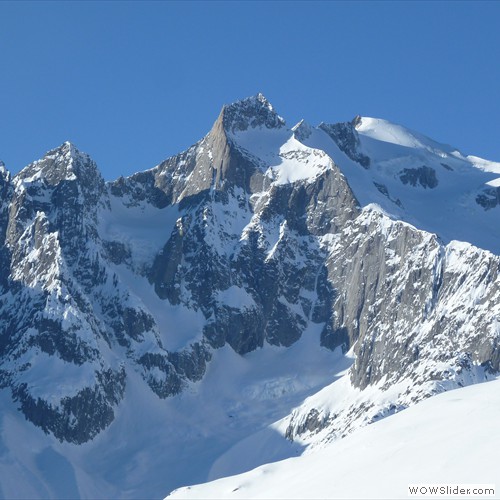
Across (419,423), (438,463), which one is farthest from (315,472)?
(438,463)

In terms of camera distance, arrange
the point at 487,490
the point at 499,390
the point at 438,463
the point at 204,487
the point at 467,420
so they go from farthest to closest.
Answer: the point at 204,487
the point at 499,390
the point at 467,420
the point at 438,463
the point at 487,490

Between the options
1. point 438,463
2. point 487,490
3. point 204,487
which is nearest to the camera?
point 487,490

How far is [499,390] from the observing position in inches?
5344

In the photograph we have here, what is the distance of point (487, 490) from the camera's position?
331ft

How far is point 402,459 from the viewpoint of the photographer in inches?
4636

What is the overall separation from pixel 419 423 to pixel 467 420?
6349mm

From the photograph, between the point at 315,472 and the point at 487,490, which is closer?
the point at 487,490

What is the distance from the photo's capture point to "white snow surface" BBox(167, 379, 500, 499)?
109375 mm

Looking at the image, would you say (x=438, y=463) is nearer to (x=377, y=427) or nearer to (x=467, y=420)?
(x=467, y=420)

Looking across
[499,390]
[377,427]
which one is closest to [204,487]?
[377,427]

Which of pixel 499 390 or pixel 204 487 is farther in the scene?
pixel 204 487

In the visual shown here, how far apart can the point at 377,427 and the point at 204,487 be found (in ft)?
75.5

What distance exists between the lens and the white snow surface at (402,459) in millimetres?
109375

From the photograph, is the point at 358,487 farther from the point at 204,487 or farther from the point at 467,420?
the point at 204,487
